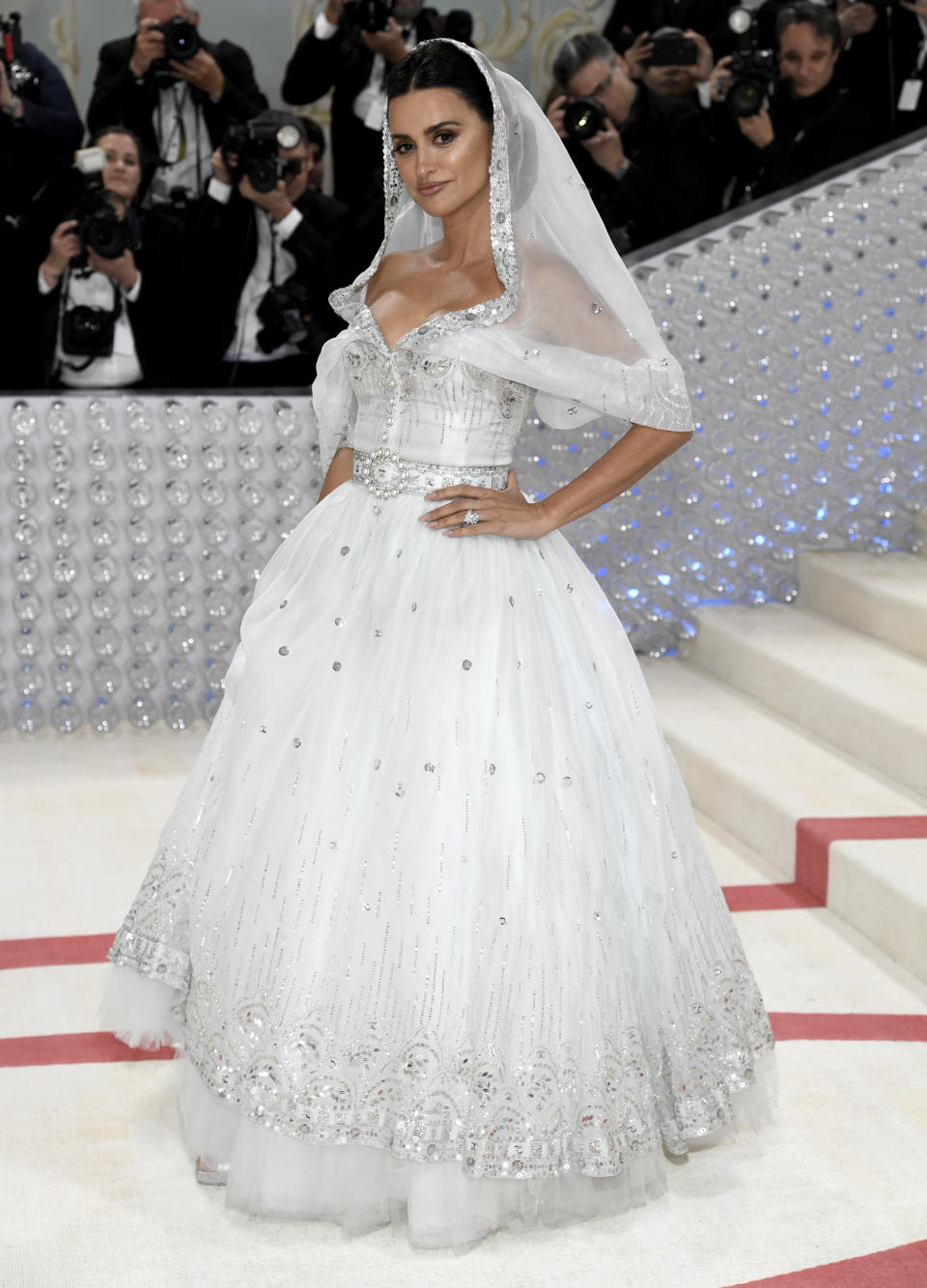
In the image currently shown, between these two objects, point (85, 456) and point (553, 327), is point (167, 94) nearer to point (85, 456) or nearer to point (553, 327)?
point (85, 456)

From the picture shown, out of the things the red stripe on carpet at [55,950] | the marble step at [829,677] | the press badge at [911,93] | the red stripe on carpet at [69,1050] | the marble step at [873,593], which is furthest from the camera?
the press badge at [911,93]

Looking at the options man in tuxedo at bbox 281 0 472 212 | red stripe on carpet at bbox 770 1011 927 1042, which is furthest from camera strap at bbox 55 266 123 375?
red stripe on carpet at bbox 770 1011 927 1042

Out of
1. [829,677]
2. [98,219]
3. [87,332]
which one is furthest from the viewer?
[87,332]

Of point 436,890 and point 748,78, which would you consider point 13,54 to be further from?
point 436,890

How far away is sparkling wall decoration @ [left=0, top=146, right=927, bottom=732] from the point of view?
4.18 meters

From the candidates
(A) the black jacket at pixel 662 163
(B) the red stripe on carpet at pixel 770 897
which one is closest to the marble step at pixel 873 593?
(B) the red stripe on carpet at pixel 770 897

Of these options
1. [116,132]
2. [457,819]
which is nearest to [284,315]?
[116,132]

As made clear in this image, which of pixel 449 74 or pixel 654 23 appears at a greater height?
pixel 654 23

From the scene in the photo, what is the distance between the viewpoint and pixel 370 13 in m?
4.73

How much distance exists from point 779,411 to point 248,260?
62.0 inches

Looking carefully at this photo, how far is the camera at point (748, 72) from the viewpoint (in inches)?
176

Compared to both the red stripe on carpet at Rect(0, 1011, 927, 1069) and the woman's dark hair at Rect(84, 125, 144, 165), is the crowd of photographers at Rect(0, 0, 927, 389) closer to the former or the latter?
the woman's dark hair at Rect(84, 125, 144, 165)

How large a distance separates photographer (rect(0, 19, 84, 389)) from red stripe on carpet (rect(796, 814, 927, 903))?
2.47m

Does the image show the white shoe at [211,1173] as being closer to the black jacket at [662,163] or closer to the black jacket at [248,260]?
the black jacket at [248,260]
